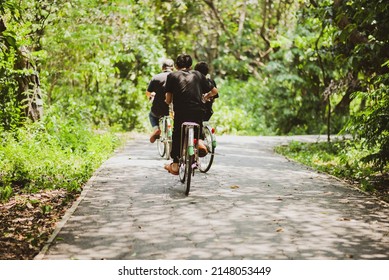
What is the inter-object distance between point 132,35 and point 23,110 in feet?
24.5

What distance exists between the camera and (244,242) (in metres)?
6.13

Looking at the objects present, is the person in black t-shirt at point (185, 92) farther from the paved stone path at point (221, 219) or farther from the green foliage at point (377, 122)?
the green foliage at point (377, 122)

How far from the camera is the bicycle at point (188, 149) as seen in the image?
327 inches

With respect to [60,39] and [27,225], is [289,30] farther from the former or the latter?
[27,225]

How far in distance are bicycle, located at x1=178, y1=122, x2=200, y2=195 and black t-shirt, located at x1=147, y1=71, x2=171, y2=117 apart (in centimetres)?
287

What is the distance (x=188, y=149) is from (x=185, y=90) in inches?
37.1

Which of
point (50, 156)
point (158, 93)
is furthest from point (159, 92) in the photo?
point (50, 156)

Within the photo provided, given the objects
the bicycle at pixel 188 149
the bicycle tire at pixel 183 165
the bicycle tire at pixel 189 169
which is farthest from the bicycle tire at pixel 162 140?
the bicycle tire at pixel 189 169

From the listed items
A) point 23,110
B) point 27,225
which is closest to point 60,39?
point 23,110

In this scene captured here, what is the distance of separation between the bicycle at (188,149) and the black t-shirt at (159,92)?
2873mm

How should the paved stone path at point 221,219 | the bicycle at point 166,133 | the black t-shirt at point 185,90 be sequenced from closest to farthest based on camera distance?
1. the paved stone path at point 221,219
2. the black t-shirt at point 185,90
3. the bicycle at point 166,133

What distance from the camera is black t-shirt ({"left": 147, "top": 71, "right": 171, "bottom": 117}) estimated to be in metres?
11.5

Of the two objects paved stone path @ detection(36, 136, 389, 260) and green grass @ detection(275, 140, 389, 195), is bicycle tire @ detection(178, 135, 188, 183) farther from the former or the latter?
green grass @ detection(275, 140, 389, 195)

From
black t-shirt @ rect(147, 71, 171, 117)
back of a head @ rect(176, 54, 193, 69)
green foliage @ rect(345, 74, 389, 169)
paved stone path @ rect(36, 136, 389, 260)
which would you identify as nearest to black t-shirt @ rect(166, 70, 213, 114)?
back of a head @ rect(176, 54, 193, 69)
